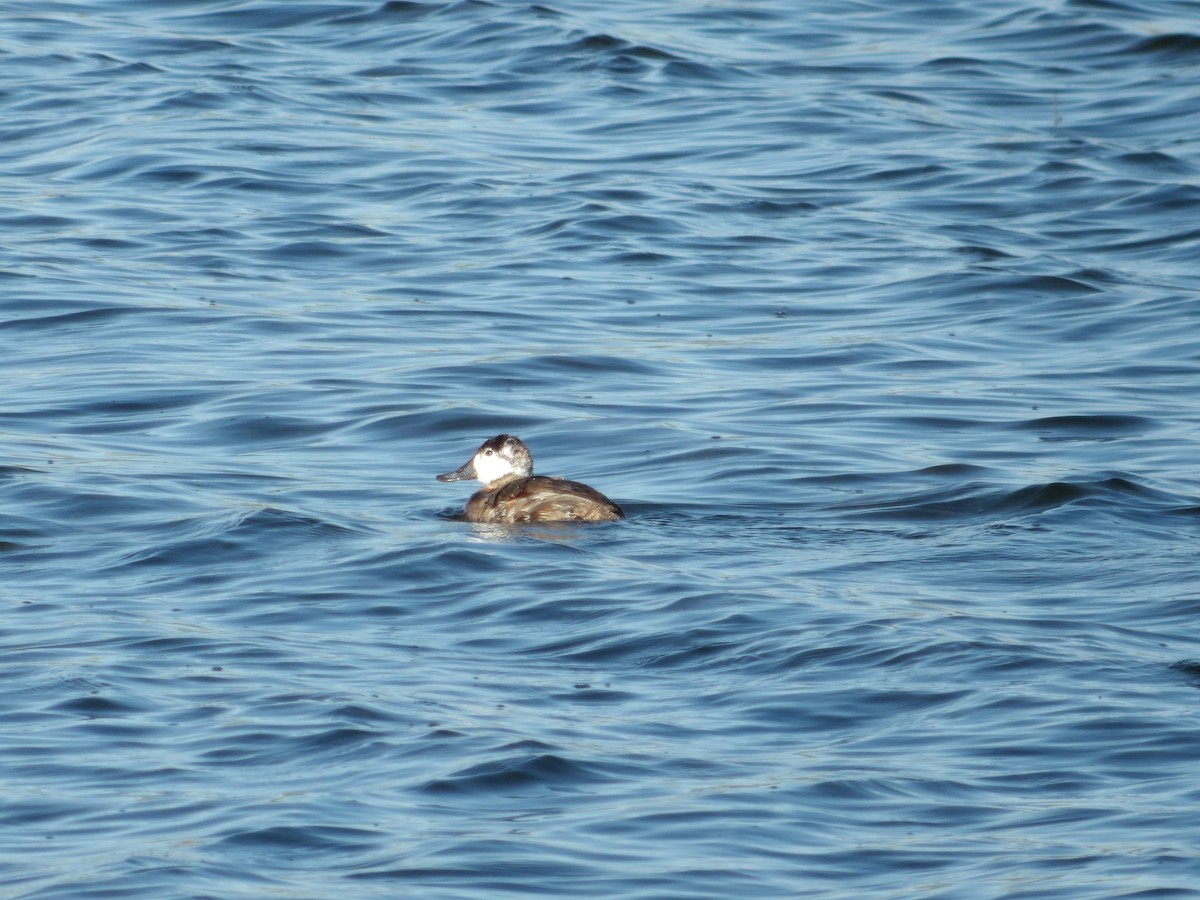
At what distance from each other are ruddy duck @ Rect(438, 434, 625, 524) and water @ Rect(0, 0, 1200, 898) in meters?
0.18

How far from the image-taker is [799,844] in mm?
6859

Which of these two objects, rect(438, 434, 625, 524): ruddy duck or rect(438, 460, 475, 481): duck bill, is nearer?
rect(438, 434, 625, 524): ruddy duck

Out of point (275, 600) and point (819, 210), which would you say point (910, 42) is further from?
point (275, 600)

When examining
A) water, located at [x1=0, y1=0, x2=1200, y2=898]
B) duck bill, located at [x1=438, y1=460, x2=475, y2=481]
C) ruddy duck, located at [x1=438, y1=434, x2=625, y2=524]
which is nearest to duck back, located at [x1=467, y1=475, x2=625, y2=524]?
ruddy duck, located at [x1=438, y1=434, x2=625, y2=524]

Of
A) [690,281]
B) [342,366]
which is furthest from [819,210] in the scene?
[342,366]

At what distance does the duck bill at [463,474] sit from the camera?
12047 millimetres

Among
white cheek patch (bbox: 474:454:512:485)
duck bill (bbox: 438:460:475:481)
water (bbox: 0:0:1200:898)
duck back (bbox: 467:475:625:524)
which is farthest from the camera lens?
duck bill (bbox: 438:460:475:481)

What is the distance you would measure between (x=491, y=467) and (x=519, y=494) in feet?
2.12

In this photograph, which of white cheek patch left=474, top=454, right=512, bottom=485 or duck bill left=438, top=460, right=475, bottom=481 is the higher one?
white cheek patch left=474, top=454, right=512, bottom=485

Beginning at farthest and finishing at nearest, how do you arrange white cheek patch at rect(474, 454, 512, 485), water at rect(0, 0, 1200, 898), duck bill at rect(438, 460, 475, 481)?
duck bill at rect(438, 460, 475, 481), white cheek patch at rect(474, 454, 512, 485), water at rect(0, 0, 1200, 898)

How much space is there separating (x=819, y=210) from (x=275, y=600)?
10.5 meters

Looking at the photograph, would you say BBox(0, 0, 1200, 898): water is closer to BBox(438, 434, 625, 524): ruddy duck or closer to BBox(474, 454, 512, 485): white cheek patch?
BBox(438, 434, 625, 524): ruddy duck

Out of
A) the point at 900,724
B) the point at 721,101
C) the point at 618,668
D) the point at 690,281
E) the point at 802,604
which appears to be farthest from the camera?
the point at 721,101

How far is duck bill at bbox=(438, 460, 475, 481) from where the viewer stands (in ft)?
39.5
